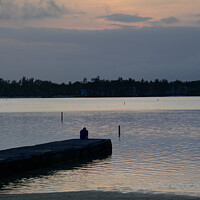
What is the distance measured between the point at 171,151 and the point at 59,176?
53.3 ft

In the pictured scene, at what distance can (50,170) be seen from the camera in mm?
30328

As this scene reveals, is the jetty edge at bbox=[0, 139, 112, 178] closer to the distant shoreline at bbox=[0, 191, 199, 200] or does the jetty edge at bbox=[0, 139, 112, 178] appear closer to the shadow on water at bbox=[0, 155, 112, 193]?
the shadow on water at bbox=[0, 155, 112, 193]

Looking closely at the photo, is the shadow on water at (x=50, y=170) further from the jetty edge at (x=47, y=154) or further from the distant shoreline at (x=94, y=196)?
the distant shoreline at (x=94, y=196)

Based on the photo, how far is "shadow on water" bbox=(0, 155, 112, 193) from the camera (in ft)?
84.7

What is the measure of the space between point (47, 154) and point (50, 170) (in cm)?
195

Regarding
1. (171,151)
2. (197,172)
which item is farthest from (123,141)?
(197,172)

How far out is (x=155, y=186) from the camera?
23.7m

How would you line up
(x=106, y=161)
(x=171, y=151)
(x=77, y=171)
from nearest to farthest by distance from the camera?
(x=77, y=171), (x=106, y=161), (x=171, y=151)

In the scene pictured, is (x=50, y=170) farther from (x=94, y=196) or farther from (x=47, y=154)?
(x=94, y=196)

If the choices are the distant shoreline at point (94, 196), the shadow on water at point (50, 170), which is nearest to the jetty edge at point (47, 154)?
the shadow on water at point (50, 170)

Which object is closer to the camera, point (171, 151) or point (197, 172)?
point (197, 172)

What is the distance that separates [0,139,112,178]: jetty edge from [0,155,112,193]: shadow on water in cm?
33

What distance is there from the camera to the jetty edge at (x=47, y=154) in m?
27.7

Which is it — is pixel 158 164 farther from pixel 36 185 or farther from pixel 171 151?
pixel 36 185
